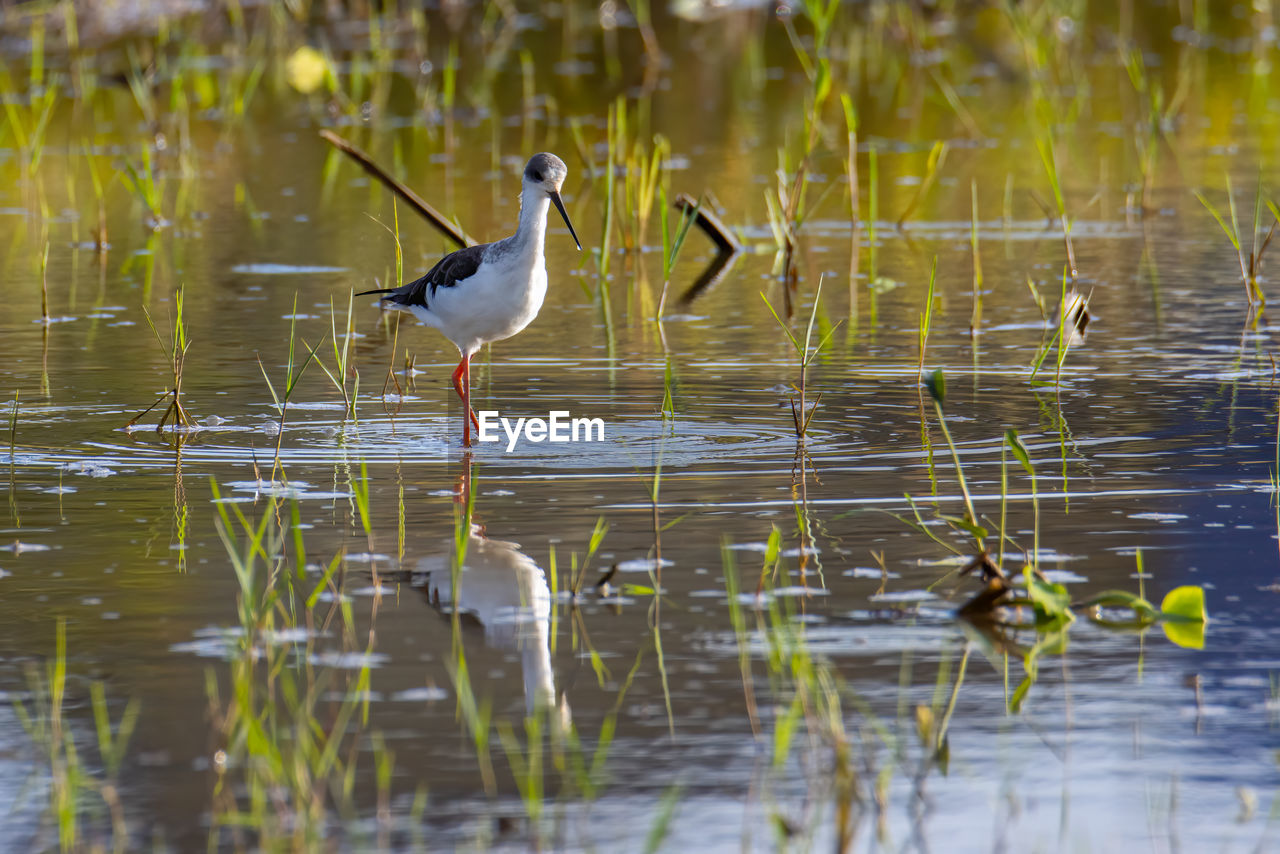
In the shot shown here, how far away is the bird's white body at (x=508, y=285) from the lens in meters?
7.32

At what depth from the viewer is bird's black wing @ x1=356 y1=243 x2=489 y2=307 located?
24.9 feet

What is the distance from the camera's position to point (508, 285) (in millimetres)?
7332

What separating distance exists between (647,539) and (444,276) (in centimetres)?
255

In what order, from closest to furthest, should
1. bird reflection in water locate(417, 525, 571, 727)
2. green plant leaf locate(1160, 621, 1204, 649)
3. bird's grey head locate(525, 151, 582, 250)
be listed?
bird reflection in water locate(417, 525, 571, 727) → green plant leaf locate(1160, 621, 1204, 649) → bird's grey head locate(525, 151, 582, 250)

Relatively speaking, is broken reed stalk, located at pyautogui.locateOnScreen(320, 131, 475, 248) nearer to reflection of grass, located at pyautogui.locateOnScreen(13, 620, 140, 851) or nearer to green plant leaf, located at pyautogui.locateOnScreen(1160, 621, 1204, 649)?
reflection of grass, located at pyautogui.locateOnScreen(13, 620, 140, 851)

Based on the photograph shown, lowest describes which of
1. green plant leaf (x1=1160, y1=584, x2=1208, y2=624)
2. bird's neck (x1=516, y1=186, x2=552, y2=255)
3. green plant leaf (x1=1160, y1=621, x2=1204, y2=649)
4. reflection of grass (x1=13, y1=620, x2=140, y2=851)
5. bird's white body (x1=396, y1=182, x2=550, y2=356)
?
reflection of grass (x1=13, y1=620, x2=140, y2=851)

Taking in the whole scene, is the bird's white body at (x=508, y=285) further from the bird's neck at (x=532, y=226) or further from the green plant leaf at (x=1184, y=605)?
the green plant leaf at (x=1184, y=605)

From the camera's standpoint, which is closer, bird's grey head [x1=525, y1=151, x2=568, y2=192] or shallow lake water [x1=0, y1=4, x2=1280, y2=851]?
shallow lake water [x1=0, y1=4, x2=1280, y2=851]

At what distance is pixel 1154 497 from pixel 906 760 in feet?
7.86

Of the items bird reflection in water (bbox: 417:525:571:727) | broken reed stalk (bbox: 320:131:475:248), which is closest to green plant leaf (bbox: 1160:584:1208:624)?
bird reflection in water (bbox: 417:525:571:727)

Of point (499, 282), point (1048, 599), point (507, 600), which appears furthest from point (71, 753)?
point (499, 282)

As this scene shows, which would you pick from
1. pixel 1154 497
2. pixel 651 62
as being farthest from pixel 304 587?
pixel 651 62

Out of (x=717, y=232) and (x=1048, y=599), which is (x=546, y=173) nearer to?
(x=1048, y=599)

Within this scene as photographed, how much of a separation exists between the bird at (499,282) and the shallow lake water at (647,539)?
36 centimetres
